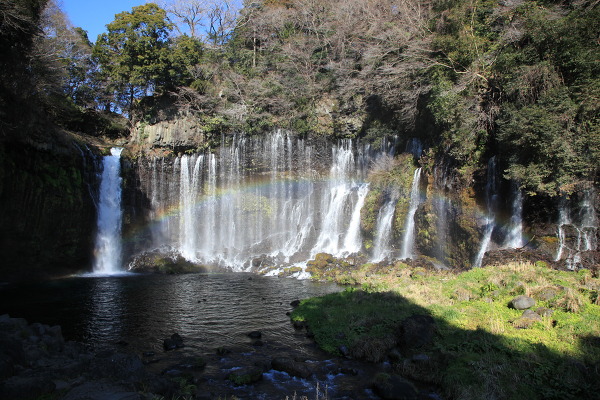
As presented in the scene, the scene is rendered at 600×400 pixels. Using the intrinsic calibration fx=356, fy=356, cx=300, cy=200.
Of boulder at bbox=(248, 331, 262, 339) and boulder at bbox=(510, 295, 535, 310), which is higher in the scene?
boulder at bbox=(510, 295, 535, 310)

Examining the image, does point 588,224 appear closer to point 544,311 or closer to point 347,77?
point 544,311

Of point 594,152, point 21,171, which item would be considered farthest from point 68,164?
point 594,152

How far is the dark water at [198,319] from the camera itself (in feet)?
29.2

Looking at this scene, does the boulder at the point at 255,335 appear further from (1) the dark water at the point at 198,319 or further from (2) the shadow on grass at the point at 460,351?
(2) the shadow on grass at the point at 460,351

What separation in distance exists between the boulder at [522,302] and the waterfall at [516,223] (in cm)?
744

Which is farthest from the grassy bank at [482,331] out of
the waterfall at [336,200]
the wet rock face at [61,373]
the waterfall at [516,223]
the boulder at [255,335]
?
the waterfall at [336,200]

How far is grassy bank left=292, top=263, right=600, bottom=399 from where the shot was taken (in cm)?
739

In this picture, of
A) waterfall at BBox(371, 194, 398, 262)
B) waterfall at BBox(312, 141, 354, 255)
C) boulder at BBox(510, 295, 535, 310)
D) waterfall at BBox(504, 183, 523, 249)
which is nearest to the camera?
boulder at BBox(510, 295, 535, 310)

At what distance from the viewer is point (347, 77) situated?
33.4 m

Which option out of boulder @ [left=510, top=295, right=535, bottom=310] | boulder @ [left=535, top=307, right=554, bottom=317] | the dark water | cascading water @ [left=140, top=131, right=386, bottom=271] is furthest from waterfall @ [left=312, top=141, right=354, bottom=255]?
boulder @ [left=535, top=307, right=554, bottom=317]

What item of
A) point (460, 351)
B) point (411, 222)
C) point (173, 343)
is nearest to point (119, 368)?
Answer: point (173, 343)

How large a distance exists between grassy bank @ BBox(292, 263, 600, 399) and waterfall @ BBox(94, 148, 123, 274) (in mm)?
20785

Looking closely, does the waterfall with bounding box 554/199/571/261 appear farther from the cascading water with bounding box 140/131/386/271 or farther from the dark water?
the cascading water with bounding box 140/131/386/271

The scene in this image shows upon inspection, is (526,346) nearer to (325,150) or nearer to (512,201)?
(512,201)
